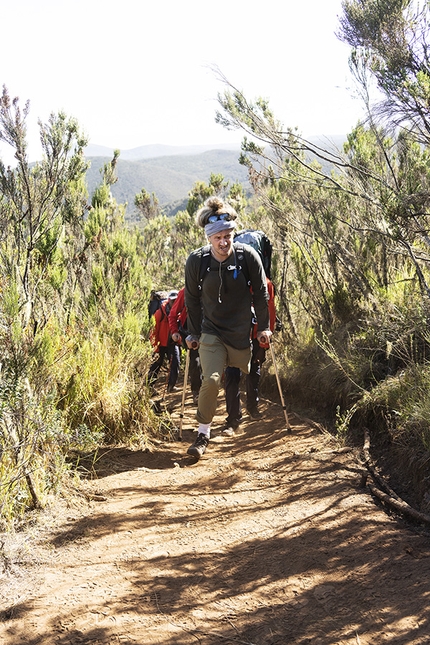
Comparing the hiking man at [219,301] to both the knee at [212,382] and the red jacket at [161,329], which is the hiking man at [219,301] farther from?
the red jacket at [161,329]

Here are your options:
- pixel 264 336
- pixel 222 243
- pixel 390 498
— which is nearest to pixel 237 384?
pixel 264 336

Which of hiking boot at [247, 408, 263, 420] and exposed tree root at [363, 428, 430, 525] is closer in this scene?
exposed tree root at [363, 428, 430, 525]

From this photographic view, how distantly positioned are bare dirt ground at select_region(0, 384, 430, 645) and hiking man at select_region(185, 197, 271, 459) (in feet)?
2.48

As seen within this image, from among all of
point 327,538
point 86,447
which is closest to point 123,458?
point 86,447

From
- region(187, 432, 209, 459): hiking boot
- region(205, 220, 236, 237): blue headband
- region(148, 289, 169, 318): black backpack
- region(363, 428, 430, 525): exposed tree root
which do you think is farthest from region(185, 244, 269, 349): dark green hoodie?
region(148, 289, 169, 318): black backpack

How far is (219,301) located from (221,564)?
81.0 inches

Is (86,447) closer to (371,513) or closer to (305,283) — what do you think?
(371,513)

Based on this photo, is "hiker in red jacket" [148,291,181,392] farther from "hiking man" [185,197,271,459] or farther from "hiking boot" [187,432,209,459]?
"hiking boot" [187,432,209,459]

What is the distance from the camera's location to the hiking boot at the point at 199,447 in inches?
178

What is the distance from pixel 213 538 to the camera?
3.27 metres

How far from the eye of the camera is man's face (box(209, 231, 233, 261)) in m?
4.30

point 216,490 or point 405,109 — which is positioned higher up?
point 405,109

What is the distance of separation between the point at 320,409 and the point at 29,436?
3458 millimetres

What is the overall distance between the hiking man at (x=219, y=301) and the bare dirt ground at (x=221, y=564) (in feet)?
2.48
